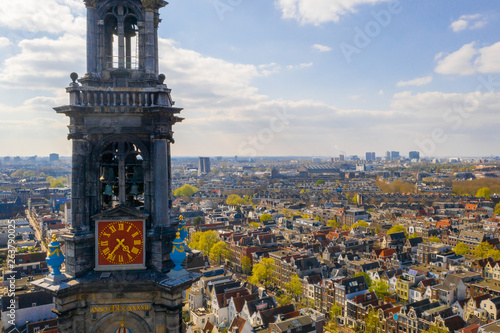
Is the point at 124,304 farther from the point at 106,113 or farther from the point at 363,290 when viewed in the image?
the point at 363,290

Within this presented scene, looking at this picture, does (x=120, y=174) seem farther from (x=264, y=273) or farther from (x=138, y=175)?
(x=264, y=273)

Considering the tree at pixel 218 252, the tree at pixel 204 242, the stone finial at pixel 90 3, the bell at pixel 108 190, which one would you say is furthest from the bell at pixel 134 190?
the tree at pixel 204 242

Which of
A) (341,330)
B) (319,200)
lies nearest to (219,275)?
(341,330)

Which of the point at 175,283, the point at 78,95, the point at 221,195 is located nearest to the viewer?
the point at 175,283

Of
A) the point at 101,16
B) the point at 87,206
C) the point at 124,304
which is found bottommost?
the point at 124,304

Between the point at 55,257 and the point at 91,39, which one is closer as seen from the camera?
the point at 55,257

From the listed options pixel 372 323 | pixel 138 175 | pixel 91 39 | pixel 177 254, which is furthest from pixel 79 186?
pixel 372 323

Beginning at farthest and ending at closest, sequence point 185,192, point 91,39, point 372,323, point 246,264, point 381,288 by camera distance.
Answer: point 185,192 → point 246,264 → point 381,288 → point 372,323 → point 91,39
